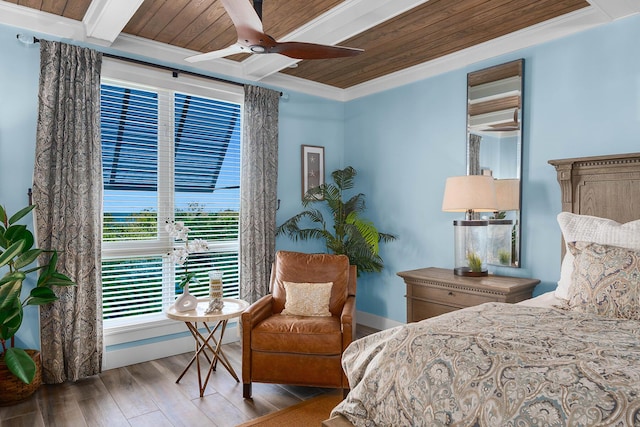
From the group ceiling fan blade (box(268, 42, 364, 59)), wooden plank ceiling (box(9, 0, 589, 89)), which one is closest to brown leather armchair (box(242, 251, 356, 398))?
ceiling fan blade (box(268, 42, 364, 59))

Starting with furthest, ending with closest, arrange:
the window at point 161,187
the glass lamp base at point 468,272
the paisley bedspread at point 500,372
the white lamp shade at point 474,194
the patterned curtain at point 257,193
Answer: the patterned curtain at point 257,193
the window at point 161,187
the glass lamp base at point 468,272
the white lamp shade at point 474,194
the paisley bedspread at point 500,372

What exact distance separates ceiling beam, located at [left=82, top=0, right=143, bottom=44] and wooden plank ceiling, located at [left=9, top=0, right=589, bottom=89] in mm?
76

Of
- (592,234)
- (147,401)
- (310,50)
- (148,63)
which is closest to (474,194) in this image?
(592,234)

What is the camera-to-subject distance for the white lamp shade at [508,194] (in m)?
3.43

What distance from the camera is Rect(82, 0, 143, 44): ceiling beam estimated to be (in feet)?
8.96

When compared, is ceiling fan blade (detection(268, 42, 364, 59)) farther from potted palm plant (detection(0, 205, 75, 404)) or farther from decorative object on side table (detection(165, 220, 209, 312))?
potted palm plant (detection(0, 205, 75, 404))

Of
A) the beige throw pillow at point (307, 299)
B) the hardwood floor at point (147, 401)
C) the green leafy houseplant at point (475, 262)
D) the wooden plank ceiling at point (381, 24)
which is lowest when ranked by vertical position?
the hardwood floor at point (147, 401)

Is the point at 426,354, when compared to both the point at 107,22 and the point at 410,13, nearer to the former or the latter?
the point at 410,13

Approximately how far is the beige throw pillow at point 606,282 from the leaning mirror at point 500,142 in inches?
48.1

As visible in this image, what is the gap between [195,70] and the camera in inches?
154

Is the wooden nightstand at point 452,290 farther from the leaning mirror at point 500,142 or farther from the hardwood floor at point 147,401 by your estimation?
the hardwood floor at point 147,401

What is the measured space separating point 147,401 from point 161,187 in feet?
5.82

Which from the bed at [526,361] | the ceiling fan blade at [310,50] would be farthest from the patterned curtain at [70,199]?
the bed at [526,361]

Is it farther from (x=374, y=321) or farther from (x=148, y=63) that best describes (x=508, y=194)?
(x=148, y=63)
